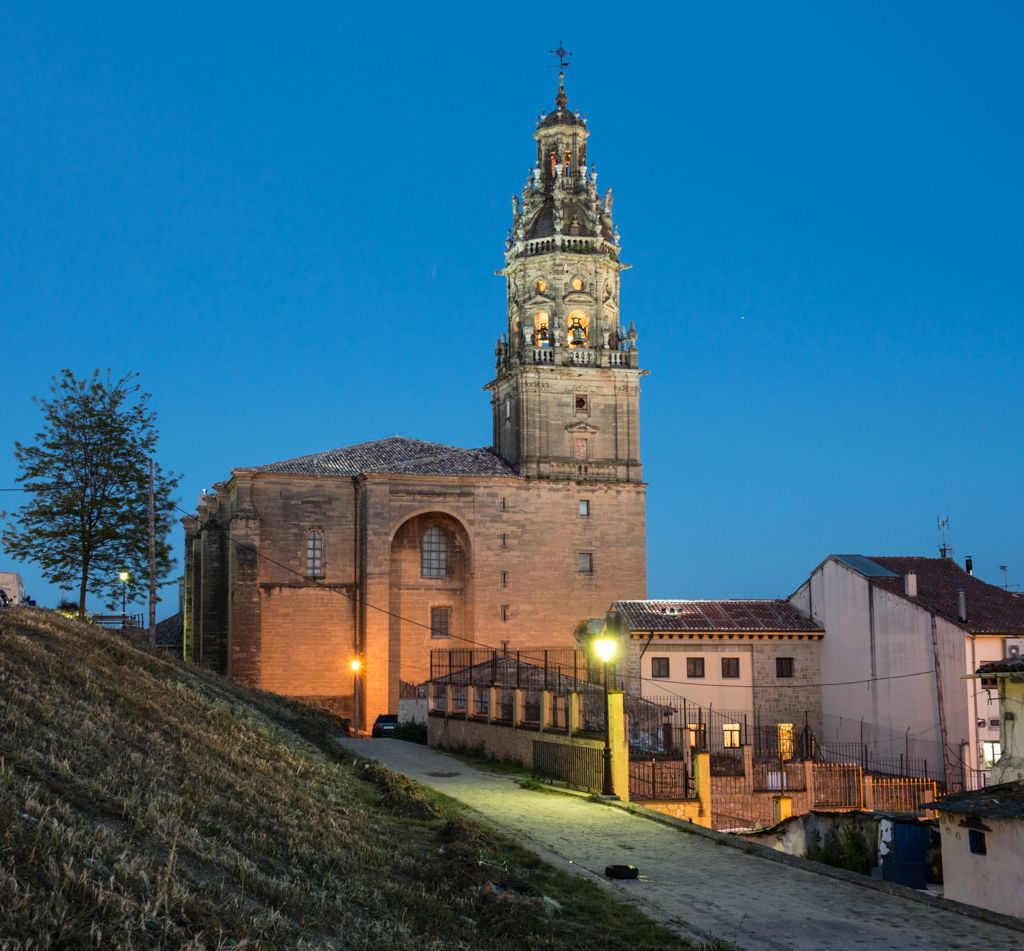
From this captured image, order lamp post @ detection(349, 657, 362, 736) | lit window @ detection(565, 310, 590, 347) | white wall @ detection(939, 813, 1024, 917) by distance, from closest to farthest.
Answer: white wall @ detection(939, 813, 1024, 917), lamp post @ detection(349, 657, 362, 736), lit window @ detection(565, 310, 590, 347)

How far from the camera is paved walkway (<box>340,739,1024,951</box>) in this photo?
36.1ft

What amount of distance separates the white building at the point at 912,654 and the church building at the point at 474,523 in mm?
10724

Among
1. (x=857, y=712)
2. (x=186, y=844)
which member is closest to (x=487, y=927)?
(x=186, y=844)

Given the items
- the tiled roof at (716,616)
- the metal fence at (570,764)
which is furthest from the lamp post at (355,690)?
the metal fence at (570,764)

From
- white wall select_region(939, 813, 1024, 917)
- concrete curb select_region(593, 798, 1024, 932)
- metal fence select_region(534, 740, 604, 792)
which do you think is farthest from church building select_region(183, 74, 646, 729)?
white wall select_region(939, 813, 1024, 917)

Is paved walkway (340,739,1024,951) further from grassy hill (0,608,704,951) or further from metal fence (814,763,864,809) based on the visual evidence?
metal fence (814,763,864,809)

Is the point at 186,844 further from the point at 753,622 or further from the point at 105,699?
the point at 753,622

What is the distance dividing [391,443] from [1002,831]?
39242 mm

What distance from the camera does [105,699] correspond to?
51.5ft

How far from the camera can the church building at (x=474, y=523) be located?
48.5m

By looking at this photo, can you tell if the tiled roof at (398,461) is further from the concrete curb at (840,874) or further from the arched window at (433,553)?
the concrete curb at (840,874)

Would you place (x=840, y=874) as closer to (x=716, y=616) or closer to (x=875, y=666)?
(x=875, y=666)

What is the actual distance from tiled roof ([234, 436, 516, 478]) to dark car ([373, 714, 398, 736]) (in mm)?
11418

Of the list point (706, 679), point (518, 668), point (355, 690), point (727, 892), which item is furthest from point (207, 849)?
point (706, 679)
